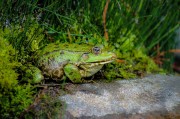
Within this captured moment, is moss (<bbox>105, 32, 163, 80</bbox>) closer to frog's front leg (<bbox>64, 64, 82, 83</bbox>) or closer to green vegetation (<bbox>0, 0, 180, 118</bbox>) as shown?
green vegetation (<bbox>0, 0, 180, 118</bbox>)

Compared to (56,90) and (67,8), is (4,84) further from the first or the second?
(67,8)

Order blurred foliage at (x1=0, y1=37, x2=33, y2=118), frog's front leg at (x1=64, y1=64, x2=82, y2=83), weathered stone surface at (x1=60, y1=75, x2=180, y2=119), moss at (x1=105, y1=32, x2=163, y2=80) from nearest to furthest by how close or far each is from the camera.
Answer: blurred foliage at (x1=0, y1=37, x2=33, y2=118)
weathered stone surface at (x1=60, y1=75, x2=180, y2=119)
frog's front leg at (x1=64, y1=64, x2=82, y2=83)
moss at (x1=105, y1=32, x2=163, y2=80)

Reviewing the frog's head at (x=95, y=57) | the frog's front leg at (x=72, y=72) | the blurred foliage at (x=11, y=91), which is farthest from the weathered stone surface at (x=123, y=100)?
the blurred foliage at (x=11, y=91)

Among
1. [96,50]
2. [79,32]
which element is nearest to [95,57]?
[96,50]

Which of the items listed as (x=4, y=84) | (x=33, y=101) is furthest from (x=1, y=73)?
(x=33, y=101)

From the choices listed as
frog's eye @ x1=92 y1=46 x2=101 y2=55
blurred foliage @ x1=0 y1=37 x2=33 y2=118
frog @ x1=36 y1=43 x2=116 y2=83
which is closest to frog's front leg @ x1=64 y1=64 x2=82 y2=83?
frog @ x1=36 y1=43 x2=116 y2=83

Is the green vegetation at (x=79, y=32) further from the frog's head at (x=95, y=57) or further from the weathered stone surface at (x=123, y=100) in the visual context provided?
the weathered stone surface at (x=123, y=100)
